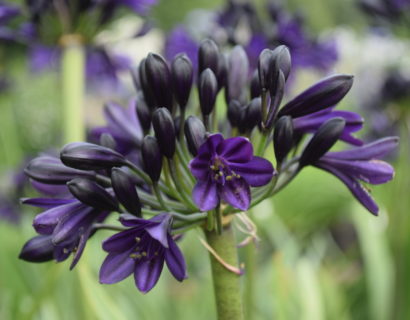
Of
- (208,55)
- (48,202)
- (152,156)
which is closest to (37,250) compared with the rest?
(48,202)

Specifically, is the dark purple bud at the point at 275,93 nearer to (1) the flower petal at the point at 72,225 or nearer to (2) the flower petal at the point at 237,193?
(2) the flower petal at the point at 237,193

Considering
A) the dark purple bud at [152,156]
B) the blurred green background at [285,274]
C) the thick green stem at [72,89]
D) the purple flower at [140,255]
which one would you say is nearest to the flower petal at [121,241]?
the purple flower at [140,255]

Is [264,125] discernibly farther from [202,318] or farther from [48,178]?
[202,318]

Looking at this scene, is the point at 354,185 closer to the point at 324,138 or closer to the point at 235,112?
the point at 324,138

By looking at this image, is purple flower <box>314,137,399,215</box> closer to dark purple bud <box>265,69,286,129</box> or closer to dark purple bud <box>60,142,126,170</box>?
dark purple bud <box>265,69,286,129</box>

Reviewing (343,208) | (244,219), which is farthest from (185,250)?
(244,219)

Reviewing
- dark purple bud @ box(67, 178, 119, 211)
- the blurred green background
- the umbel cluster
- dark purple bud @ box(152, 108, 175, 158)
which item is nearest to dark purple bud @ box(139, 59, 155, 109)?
the umbel cluster

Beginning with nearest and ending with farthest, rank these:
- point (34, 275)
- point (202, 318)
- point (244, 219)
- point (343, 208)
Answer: point (244, 219)
point (202, 318)
point (34, 275)
point (343, 208)
